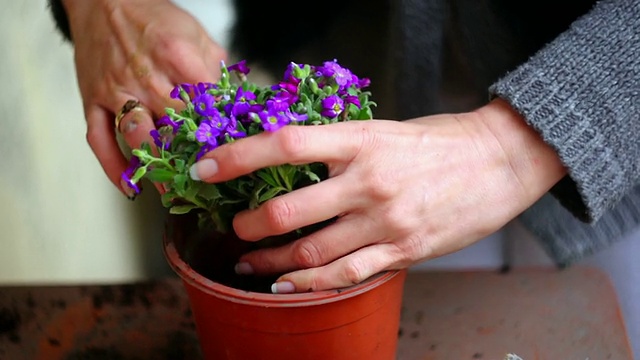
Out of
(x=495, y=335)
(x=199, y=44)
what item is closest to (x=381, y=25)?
(x=199, y=44)

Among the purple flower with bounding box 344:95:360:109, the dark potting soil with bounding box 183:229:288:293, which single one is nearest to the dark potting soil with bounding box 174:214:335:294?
the dark potting soil with bounding box 183:229:288:293

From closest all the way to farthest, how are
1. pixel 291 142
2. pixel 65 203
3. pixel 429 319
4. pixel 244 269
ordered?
pixel 291 142, pixel 244 269, pixel 429 319, pixel 65 203

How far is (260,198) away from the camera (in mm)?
538

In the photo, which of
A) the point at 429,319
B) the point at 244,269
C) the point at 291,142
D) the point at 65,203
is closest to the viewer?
the point at 291,142

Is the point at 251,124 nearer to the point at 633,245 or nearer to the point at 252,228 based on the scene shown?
the point at 252,228

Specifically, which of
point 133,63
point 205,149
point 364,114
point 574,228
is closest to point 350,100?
point 364,114

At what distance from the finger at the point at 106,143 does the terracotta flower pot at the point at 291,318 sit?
111 mm

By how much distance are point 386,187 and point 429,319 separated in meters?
0.23

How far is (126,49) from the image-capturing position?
2.25 ft

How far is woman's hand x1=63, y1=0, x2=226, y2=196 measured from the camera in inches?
25.3

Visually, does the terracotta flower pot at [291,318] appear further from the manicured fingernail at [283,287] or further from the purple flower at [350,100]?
the purple flower at [350,100]

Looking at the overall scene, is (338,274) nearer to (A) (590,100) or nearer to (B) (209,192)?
(B) (209,192)

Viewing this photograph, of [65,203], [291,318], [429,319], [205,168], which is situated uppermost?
[205,168]

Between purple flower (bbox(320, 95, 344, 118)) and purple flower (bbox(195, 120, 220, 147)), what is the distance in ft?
0.27
